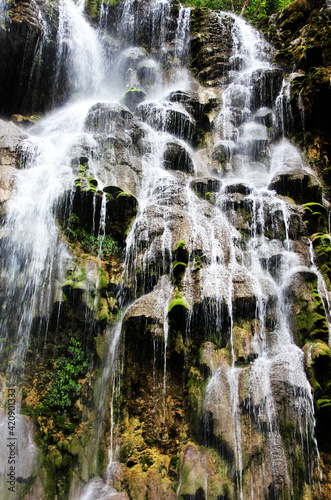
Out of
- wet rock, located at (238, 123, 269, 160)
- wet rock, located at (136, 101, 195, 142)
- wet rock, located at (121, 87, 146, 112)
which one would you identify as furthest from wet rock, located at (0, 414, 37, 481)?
wet rock, located at (121, 87, 146, 112)

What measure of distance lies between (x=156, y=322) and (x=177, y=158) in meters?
8.25

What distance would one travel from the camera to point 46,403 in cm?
727

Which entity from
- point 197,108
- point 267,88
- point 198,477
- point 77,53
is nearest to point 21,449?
point 198,477

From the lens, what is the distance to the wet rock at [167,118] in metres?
14.9

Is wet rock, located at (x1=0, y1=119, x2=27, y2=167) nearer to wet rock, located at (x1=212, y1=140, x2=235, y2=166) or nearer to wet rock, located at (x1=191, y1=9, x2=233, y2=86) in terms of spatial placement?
wet rock, located at (x1=212, y1=140, x2=235, y2=166)

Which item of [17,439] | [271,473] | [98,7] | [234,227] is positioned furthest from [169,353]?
[98,7]

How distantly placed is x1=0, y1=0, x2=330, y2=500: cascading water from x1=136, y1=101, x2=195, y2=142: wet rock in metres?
3.07

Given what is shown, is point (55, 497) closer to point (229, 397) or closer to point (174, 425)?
point (174, 425)

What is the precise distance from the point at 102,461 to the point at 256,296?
192 inches

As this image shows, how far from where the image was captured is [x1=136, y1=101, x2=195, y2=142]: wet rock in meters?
14.9

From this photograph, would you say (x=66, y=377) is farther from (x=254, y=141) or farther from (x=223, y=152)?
(x=254, y=141)

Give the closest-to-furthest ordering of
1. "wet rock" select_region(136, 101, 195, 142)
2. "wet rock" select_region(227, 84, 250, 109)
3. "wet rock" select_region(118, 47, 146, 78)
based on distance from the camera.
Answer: "wet rock" select_region(136, 101, 195, 142) < "wet rock" select_region(227, 84, 250, 109) < "wet rock" select_region(118, 47, 146, 78)

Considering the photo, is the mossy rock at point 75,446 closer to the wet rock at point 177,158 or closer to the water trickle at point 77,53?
the wet rock at point 177,158

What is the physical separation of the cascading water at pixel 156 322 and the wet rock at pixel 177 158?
3.06 ft
